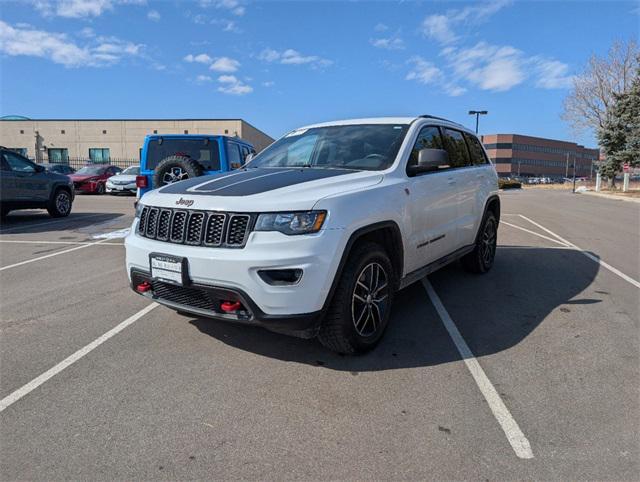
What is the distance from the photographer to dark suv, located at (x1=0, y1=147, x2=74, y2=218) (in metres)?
10.5


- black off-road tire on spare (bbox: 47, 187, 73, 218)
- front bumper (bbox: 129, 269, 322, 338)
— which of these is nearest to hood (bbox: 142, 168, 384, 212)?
front bumper (bbox: 129, 269, 322, 338)

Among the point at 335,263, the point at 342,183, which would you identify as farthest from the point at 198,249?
the point at 342,183

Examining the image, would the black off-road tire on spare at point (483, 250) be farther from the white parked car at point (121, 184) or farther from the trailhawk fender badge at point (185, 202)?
the white parked car at point (121, 184)

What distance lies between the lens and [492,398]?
119 inches

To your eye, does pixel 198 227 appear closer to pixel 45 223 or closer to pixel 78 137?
pixel 45 223

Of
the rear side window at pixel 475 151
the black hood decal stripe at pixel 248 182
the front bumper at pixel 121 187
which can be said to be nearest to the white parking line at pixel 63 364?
the black hood decal stripe at pixel 248 182

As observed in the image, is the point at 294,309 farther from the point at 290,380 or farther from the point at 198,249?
the point at 198,249

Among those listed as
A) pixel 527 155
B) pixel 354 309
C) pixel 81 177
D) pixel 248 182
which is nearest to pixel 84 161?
pixel 81 177

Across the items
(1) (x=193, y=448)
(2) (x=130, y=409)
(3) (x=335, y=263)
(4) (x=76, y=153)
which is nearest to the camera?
(1) (x=193, y=448)

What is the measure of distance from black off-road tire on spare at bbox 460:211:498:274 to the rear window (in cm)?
520

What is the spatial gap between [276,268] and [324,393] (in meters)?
0.91

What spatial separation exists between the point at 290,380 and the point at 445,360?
1.24 m

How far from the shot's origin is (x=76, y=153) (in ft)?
149

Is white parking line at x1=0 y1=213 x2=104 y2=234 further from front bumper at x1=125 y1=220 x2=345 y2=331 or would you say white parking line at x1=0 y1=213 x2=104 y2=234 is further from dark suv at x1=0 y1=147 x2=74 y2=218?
front bumper at x1=125 y1=220 x2=345 y2=331
